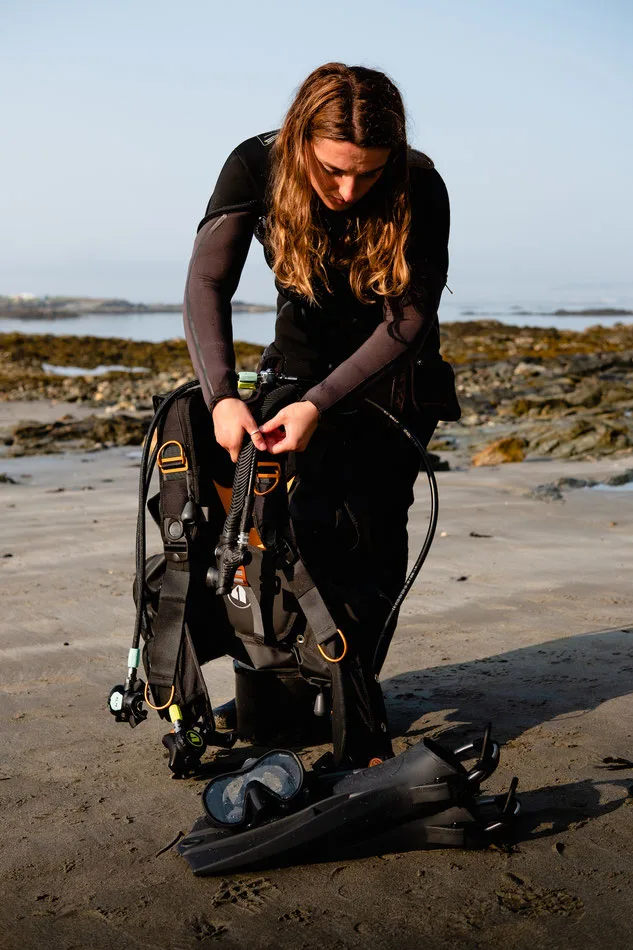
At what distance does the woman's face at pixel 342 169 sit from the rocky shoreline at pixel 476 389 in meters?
→ 6.70

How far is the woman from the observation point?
2.54 meters

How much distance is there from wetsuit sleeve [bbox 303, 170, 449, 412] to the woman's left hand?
69 mm

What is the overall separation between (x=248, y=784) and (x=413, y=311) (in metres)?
1.28

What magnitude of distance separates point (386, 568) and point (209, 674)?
3.24ft

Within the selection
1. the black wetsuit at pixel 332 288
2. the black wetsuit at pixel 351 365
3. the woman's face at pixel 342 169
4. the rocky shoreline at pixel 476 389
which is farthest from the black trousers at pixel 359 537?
the rocky shoreline at pixel 476 389

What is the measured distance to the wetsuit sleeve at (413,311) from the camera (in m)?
2.64

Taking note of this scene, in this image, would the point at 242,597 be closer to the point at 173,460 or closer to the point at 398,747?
the point at 173,460

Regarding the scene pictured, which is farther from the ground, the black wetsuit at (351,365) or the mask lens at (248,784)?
the black wetsuit at (351,365)

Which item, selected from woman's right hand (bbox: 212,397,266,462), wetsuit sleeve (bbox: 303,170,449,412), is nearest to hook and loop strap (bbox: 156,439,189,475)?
woman's right hand (bbox: 212,397,266,462)

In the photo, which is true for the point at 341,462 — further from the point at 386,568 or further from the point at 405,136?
the point at 405,136

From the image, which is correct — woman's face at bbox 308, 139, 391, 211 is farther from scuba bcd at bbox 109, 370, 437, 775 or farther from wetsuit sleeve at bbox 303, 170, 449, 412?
scuba bcd at bbox 109, 370, 437, 775

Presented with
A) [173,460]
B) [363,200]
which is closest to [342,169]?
[363,200]

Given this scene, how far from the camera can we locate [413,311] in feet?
8.95

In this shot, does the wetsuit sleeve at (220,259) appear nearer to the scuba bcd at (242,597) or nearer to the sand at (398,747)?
the scuba bcd at (242,597)
